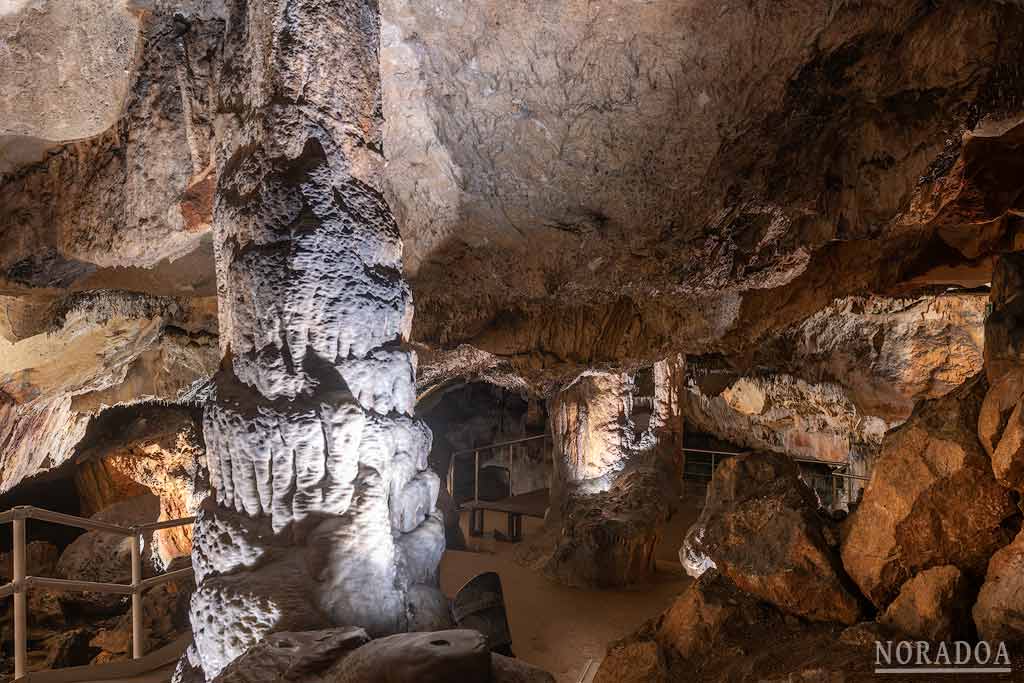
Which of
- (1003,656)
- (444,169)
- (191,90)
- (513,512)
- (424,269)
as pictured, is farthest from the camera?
(513,512)

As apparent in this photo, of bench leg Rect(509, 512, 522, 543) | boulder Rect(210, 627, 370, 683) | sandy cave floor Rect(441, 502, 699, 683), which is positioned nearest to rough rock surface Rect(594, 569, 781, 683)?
boulder Rect(210, 627, 370, 683)

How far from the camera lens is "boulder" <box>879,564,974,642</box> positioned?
8.66 feet

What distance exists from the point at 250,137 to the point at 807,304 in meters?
5.95

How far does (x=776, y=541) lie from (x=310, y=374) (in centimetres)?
211

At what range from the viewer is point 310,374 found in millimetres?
3109

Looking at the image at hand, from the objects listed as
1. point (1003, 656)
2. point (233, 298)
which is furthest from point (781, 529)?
point (233, 298)

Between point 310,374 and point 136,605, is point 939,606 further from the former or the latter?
point 136,605

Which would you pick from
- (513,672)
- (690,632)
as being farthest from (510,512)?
(513,672)

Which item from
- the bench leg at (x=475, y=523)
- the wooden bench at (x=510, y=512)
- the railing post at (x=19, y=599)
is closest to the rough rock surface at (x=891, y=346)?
the wooden bench at (x=510, y=512)

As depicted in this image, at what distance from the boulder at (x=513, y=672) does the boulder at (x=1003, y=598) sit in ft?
4.90

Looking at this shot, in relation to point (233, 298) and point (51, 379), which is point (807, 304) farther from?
point (51, 379)

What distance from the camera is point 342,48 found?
132 inches

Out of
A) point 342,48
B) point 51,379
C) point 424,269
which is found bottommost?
point 51,379

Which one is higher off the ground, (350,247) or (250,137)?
(250,137)
